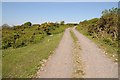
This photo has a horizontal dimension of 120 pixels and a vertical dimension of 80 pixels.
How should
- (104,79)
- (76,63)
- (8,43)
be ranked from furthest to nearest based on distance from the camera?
(8,43)
(76,63)
(104,79)

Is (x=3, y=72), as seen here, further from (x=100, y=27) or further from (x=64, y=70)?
(x=100, y=27)

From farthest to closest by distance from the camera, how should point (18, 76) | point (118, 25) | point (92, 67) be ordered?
point (118, 25)
point (92, 67)
point (18, 76)

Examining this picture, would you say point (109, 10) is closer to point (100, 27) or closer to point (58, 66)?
point (100, 27)

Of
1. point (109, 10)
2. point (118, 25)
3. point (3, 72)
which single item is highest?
point (109, 10)

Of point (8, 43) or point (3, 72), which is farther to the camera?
point (8, 43)

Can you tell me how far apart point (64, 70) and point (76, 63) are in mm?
1800


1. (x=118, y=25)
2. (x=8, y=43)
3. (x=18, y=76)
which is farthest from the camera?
(x=8, y=43)

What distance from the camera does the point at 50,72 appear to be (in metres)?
12.0

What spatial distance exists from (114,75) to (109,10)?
24547 millimetres

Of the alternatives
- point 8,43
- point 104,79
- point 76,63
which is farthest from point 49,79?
point 8,43

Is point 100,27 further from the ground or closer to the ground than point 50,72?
further from the ground

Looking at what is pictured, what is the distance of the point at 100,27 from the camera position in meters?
34.2

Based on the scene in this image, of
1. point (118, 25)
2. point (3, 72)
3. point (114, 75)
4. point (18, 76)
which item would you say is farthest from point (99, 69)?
point (118, 25)

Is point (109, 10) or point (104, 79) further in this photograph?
point (109, 10)
